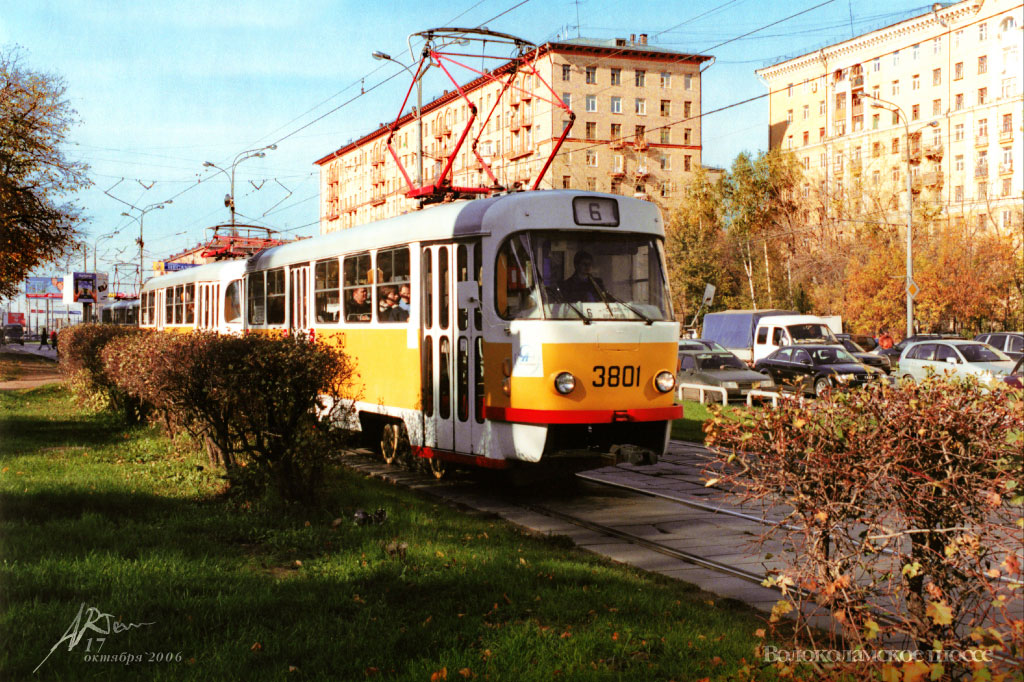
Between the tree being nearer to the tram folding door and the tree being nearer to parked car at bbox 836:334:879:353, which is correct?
the tram folding door

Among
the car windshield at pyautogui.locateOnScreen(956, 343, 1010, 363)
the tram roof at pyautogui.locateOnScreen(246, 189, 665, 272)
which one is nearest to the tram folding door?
the tram roof at pyautogui.locateOnScreen(246, 189, 665, 272)

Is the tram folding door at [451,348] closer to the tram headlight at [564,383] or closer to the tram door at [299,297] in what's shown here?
the tram headlight at [564,383]

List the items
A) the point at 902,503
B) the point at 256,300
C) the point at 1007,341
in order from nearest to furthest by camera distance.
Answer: the point at 902,503, the point at 256,300, the point at 1007,341

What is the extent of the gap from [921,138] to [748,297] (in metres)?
19.5

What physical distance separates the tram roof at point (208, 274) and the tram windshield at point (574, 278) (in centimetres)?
1044

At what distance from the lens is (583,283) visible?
10180 mm

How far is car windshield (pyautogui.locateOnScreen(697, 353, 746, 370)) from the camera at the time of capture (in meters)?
26.1

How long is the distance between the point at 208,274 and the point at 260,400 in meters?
15.0

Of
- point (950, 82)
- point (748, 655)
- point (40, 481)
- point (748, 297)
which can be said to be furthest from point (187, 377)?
point (950, 82)

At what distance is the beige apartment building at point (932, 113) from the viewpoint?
2552 inches

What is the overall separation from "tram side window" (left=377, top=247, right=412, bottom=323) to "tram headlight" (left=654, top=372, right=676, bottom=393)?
3326 millimetres

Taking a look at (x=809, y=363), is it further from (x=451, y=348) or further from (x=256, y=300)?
(x=451, y=348)
